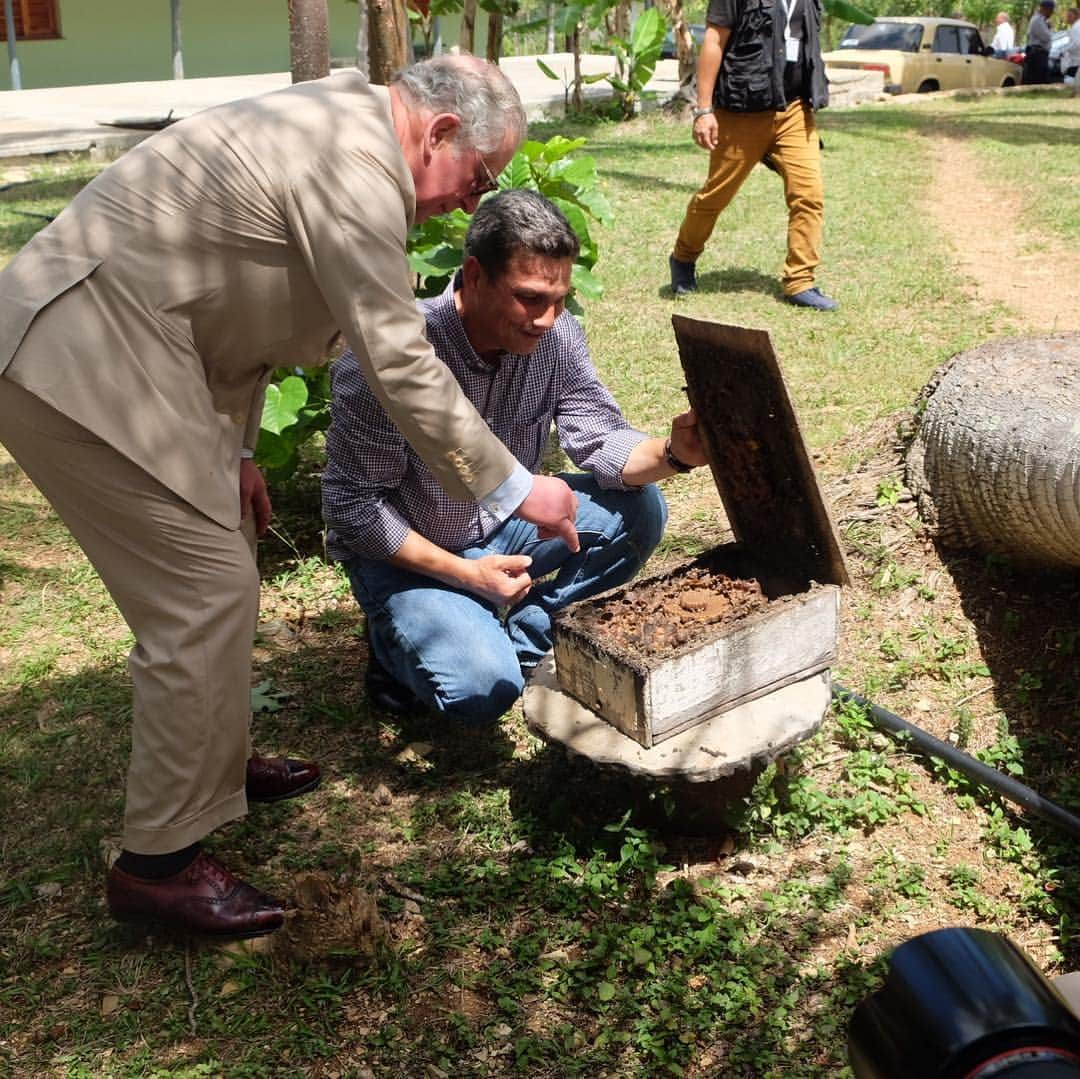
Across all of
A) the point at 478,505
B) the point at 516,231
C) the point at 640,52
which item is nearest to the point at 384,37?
the point at 516,231

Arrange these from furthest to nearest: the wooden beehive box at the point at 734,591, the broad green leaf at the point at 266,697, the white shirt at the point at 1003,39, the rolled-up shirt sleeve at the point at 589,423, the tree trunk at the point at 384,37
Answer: the white shirt at the point at 1003,39, the tree trunk at the point at 384,37, the broad green leaf at the point at 266,697, the rolled-up shirt sleeve at the point at 589,423, the wooden beehive box at the point at 734,591

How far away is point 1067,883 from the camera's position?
319cm

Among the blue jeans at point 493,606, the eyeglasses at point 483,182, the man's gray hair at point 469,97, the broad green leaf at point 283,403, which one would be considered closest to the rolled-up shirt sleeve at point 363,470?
the blue jeans at point 493,606

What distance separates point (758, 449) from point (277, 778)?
157 cm

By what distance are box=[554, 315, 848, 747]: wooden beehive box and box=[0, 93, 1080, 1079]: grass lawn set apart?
0.30 metres

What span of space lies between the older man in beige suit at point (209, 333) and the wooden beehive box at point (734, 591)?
529mm

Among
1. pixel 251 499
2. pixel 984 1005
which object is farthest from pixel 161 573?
pixel 984 1005

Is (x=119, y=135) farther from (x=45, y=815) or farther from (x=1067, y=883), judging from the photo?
(x=1067, y=883)

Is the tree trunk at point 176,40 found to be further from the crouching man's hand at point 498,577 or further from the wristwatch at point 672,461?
the crouching man's hand at point 498,577

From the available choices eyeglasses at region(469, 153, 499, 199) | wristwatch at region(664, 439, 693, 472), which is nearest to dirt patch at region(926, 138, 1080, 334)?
wristwatch at region(664, 439, 693, 472)

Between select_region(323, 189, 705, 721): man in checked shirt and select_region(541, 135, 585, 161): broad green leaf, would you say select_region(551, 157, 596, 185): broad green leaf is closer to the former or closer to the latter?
select_region(541, 135, 585, 161): broad green leaf

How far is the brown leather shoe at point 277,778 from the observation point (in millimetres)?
3531

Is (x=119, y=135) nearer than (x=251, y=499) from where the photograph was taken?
No

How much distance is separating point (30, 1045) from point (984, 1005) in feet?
7.50
